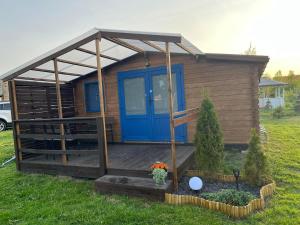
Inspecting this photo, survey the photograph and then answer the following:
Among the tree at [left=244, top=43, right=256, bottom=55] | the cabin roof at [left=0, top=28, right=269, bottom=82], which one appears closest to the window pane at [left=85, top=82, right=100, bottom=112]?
the cabin roof at [left=0, top=28, right=269, bottom=82]

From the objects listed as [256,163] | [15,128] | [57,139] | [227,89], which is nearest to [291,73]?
[227,89]

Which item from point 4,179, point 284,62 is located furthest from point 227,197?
point 284,62

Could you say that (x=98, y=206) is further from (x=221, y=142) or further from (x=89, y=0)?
(x=89, y=0)

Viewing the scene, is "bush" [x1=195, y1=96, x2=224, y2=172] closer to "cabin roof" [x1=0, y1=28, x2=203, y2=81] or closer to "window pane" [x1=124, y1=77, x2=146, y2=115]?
"cabin roof" [x1=0, y1=28, x2=203, y2=81]

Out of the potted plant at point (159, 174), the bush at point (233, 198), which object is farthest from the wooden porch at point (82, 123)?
the bush at point (233, 198)

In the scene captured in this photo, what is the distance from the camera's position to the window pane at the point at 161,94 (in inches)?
250

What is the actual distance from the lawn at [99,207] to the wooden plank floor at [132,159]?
0.47 meters

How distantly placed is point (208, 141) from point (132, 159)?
174 centimetres

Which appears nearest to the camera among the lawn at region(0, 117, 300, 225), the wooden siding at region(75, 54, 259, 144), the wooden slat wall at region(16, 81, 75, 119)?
the lawn at region(0, 117, 300, 225)

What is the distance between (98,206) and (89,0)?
7.45 m

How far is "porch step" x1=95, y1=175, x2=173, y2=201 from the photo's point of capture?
3402 millimetres

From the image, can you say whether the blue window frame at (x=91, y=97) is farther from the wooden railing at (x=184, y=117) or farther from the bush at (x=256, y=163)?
the bush at (x=256, y=163)

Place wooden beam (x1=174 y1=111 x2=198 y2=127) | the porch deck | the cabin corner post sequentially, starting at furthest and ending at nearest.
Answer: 1. the cabin corner post
2. the porch deck
3. wooden beam (x1=174 y1=111 x2=198 y2=127)

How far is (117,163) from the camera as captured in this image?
4.55 metres
